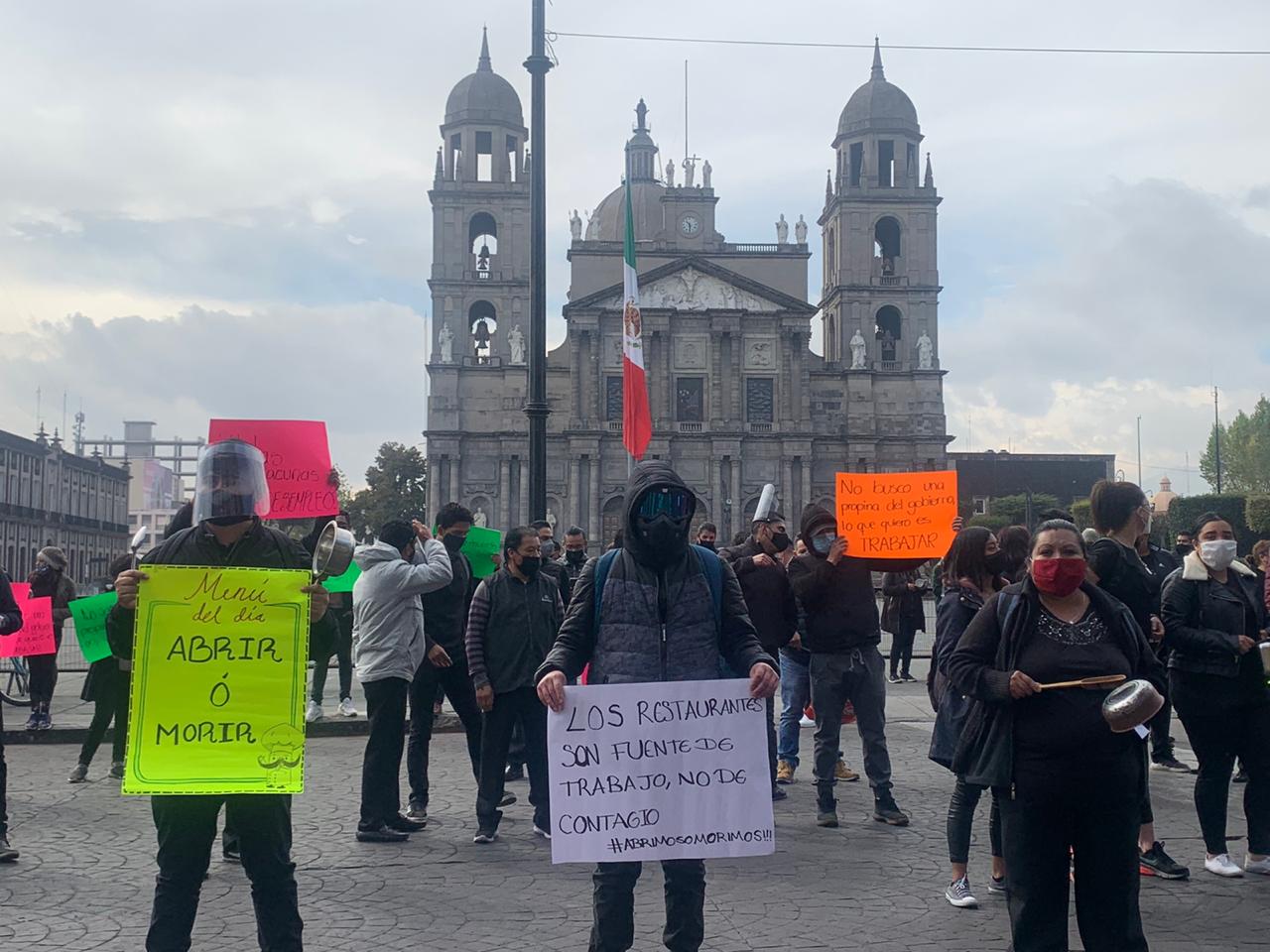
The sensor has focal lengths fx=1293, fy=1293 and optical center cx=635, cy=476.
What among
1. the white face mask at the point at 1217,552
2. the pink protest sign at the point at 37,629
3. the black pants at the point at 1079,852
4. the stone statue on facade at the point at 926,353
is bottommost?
the black pants at the point at 1079,852

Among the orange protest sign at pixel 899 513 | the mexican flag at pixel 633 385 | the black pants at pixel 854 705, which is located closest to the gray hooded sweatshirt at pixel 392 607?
the black pants at pixel 854 705

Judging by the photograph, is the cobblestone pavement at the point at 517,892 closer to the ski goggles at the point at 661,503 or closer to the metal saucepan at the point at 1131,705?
the metal saucepan at the point at 1131,705

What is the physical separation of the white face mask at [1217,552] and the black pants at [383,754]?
172 inches

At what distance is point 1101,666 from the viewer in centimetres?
439

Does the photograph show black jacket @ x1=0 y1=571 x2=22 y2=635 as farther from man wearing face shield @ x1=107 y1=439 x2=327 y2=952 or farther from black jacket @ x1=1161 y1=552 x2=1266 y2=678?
black jacket @ x1=1161 y1=552 x2=1266 y2=678

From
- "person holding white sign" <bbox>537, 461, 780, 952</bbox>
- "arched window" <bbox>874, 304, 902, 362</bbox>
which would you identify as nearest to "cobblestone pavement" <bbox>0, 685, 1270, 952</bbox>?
"person holding white sign" <bbox>537, 461, 780, 952</bbox>

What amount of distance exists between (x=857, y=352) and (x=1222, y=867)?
56.1m

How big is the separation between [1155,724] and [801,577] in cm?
289

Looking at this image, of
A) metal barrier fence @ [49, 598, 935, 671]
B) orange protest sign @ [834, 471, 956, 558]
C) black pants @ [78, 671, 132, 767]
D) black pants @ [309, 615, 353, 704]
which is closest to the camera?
black pants @ [78, 671, 132, 767]

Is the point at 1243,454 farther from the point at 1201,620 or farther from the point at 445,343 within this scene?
the point at 1201,620

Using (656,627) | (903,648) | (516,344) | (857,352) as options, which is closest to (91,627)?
(656,627)

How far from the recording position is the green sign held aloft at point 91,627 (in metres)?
9.31

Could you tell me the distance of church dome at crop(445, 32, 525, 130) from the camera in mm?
61188

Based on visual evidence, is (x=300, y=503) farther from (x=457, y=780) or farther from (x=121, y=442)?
(x=121, y=442)
